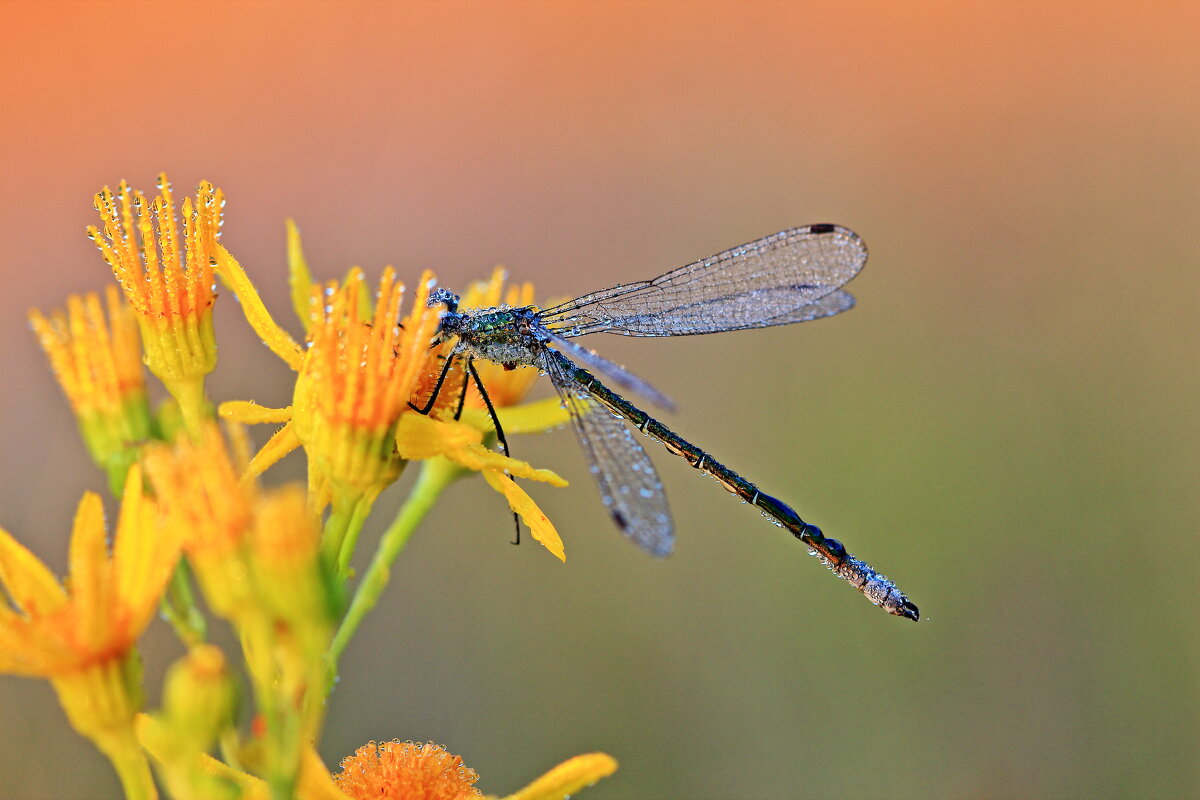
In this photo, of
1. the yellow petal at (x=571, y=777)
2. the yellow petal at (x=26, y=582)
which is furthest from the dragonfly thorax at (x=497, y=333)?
the yellow petal at (x=26, y=582)

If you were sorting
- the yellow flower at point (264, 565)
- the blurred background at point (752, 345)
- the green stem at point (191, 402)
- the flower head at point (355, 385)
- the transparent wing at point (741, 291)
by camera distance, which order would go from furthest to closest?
1. the blurred background at point (752, 345)
2. the transparent wing at point (741, 291)
3. the green stem at point (191, 402)
4. the flower head at point (355, 385)
5. the yellow flower at point (264, 565)

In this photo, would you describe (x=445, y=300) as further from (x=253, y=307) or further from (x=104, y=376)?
(x=104, y=376)

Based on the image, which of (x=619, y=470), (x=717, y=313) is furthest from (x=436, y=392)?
(x=717, y=313)

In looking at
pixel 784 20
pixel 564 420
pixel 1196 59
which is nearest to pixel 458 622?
pixel 564 420

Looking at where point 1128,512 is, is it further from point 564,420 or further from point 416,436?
point 416,436

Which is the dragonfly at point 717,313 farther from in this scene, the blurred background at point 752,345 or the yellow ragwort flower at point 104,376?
the blurred background at point 752,345

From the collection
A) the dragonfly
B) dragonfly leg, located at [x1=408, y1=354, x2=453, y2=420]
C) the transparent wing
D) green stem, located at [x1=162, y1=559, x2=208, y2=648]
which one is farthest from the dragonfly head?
green stem, located at [x1=162, y1=559, x2=208, y2=648]
